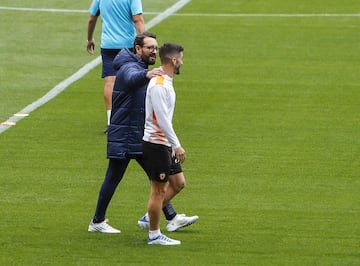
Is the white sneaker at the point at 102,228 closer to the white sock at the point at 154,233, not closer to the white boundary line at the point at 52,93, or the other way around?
the white sock at the point at 154,233

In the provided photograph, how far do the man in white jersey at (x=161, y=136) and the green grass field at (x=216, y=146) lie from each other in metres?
0.38

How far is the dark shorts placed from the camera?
12.0 m

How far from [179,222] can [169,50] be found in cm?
195

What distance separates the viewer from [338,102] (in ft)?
67.3

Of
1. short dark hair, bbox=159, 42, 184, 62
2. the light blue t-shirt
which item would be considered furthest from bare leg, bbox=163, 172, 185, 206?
the light blue t-shirt

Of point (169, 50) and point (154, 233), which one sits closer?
point (169, 50)

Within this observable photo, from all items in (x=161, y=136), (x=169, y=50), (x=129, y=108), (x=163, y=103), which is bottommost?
(x=161, y=136)

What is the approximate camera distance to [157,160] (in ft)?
39.4

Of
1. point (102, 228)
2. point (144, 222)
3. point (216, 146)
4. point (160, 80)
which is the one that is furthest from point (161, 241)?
point (216, 146)

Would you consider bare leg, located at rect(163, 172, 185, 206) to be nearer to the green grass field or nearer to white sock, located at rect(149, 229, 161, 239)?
the green grass field

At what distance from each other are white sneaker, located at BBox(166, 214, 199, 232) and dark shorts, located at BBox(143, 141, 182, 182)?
2.65 feet

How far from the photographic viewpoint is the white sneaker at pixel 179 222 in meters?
12.7

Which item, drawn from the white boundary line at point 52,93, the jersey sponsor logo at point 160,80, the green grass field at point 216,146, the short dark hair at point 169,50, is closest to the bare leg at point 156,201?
the green grass field at point 216,146

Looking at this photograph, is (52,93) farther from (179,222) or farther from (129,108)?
(129,108)
